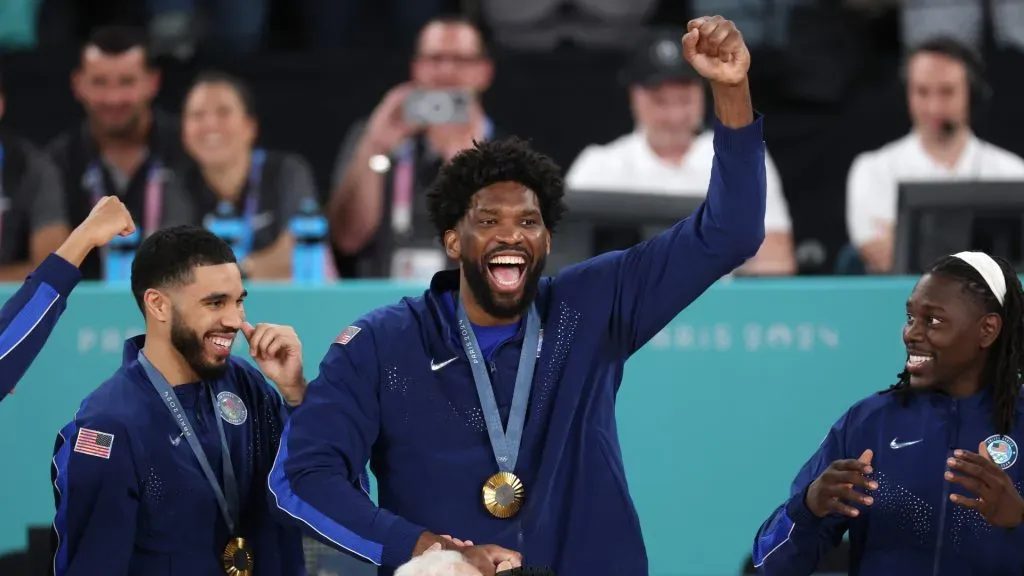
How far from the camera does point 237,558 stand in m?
4.42

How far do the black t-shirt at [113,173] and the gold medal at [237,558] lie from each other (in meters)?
3.80

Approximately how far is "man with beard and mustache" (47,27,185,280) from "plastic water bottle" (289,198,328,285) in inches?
33.5

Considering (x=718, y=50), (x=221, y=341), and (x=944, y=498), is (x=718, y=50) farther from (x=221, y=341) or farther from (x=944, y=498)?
(x=221, y=341)

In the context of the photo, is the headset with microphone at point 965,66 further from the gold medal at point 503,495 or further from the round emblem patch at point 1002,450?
the gold medal at point 503,495

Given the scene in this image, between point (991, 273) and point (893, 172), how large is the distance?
386 centimetres

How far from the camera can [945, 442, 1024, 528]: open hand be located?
392 cm

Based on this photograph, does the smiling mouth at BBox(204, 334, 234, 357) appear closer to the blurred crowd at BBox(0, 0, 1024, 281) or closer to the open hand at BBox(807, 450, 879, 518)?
the open hand at BBox(807, 450, 879, 518)

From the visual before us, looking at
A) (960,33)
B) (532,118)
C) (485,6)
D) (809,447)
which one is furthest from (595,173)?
(809,447)

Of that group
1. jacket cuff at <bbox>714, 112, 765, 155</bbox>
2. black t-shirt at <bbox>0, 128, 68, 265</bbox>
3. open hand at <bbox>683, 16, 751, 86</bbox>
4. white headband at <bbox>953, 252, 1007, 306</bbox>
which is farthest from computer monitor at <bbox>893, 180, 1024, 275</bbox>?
black t-shirt at <bbox>0, 128, 68, 265</bbox>

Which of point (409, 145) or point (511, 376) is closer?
point (511, 376)

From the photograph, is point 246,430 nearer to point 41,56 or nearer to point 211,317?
point 211,317

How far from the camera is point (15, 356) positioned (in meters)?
4.45

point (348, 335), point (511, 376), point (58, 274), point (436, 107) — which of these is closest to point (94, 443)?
point (58, 274)

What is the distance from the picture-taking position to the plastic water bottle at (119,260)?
672 centimetres
